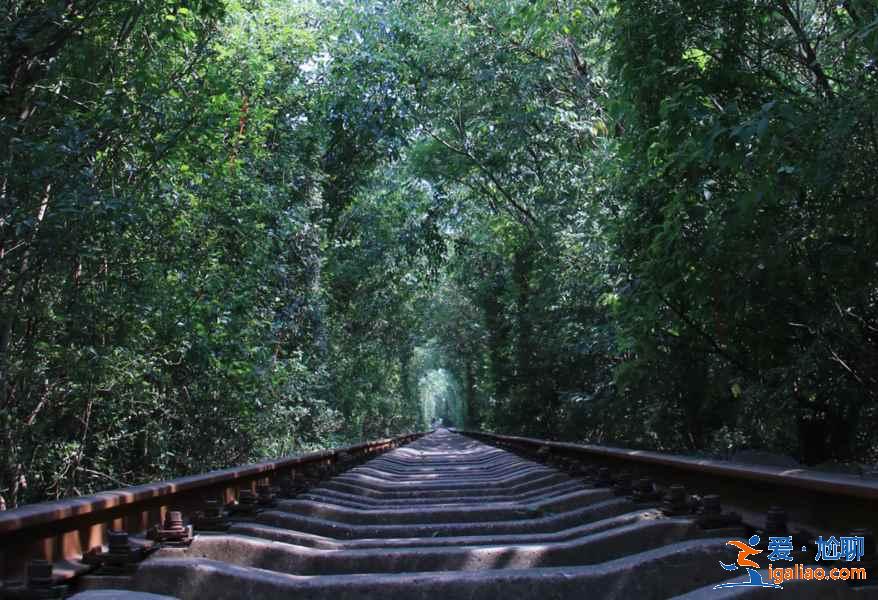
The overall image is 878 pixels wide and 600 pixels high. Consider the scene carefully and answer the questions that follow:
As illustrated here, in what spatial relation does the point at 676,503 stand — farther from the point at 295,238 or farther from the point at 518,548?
the point at 295,238

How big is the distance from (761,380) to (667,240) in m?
1.42

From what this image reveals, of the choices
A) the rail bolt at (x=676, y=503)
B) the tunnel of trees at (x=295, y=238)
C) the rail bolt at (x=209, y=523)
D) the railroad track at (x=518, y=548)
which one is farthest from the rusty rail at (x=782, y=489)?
the rail bolt at (x=209, y=523)

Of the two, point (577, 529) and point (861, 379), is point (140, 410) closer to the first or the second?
point (577, 529)

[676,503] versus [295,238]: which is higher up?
[295,238]

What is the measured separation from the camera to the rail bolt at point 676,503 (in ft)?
10.5

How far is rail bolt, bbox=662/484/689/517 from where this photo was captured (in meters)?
3.19

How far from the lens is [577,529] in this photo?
→ 3090 mm

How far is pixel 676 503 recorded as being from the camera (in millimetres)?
3227

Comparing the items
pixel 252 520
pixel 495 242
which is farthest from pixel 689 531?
pixel 495 242

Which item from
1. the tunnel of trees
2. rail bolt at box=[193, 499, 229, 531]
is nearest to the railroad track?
rail bolt at box=[193, 499, 229, 531]

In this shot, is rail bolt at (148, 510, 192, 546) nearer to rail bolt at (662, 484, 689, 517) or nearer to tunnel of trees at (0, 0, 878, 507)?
rail bolt at (662, 484, 689, 517)

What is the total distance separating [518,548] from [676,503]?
90 cm

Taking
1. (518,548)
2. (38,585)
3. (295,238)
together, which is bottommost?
(518,548)

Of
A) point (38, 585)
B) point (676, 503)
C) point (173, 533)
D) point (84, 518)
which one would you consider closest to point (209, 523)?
point (173, 533)
